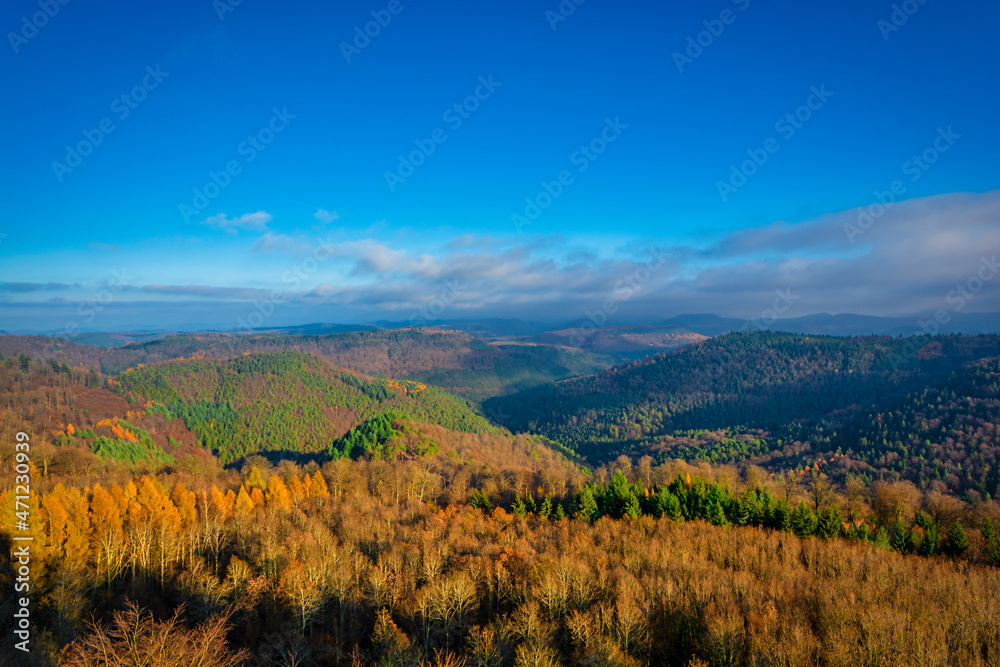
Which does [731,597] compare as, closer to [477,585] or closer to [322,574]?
[477,585]

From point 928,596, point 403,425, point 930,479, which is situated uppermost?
point 928,596

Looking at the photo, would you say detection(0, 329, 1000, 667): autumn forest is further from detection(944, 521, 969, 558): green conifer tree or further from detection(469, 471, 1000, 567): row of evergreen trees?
detection(469, 471, 1000, 567): row of evergreen trees

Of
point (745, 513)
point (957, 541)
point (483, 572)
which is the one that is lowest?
point (745, 513)

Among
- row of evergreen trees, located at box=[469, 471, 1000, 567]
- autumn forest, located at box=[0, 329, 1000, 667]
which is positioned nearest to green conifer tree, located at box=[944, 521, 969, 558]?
row of evergreen trees, located at box=[469, 471, 1000, 567]

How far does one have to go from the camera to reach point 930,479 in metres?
135

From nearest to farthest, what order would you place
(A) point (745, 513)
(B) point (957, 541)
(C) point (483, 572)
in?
1. (C) point (483, 572)
2. (B) point (957, 541)
3. (A) point (745, 513)

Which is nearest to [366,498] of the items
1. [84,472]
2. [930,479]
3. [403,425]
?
[84,472]

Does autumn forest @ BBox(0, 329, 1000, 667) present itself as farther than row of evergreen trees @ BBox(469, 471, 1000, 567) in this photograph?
No

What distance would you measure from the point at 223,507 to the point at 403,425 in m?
79.0

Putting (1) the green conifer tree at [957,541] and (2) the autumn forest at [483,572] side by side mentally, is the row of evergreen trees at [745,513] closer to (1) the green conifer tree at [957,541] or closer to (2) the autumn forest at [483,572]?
(1) the green conifer tree at [957,541]

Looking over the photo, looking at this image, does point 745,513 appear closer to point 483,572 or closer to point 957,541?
point 957,541

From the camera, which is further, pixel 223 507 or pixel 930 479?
pixel 930 479

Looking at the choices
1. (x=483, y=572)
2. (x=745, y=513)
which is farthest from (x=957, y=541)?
(x=483, y=572)

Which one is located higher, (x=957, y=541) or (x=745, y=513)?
(x=957, y=541)
